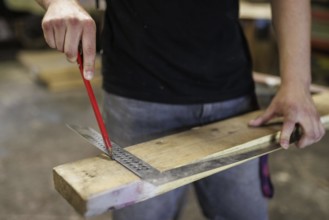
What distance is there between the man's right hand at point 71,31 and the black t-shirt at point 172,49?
0.20 m

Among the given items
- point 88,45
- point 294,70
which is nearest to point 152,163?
point 88,45

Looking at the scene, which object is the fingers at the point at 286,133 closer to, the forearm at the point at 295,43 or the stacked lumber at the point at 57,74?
the forearm at the point at 295,43

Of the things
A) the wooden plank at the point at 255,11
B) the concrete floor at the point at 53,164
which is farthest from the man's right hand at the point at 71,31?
the wooden plank at the point at 255,11

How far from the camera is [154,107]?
2.78ft

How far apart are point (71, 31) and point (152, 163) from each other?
26 cm

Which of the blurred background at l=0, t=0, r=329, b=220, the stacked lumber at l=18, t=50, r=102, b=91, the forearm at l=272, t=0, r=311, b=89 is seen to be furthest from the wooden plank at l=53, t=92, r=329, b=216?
the stacked lumber at l=18, t=50, r=102, b=91

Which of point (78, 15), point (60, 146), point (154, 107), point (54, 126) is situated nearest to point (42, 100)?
point (54, 126)

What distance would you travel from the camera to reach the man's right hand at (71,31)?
603 millimetres

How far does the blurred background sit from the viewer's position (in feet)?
5.85

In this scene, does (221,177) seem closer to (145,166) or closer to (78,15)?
(145,166)

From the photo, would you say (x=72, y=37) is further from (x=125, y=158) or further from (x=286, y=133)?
(x=286, y=133)

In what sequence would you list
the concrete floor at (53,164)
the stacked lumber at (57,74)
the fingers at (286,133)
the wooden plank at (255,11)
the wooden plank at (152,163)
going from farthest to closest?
the stacked lumber at (57,74) → the wooden plank at (255,11) → the concrete floor at (53,164) → the fingers at (286,133) → the wooden plank at (152,163)

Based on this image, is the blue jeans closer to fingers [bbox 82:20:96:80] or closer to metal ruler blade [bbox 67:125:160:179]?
metal ruler blade [bbox 67:125:160:179]

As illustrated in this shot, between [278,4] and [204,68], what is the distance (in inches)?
8.6
